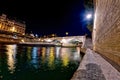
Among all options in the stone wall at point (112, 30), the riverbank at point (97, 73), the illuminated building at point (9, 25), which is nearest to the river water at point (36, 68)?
the stone wall at point (112, 30)

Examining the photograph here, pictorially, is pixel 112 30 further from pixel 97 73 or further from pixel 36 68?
pixel 36 68

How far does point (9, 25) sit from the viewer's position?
124000mm

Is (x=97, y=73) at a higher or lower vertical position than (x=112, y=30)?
lower

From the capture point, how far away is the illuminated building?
116m

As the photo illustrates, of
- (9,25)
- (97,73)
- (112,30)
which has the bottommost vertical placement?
(97,73)

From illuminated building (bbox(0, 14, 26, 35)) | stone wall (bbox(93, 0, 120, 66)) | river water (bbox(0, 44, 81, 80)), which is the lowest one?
river water (bbox(0, 44, 81, 80))

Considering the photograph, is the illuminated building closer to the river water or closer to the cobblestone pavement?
the river water

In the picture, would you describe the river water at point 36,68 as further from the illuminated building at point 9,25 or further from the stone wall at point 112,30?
the illuminated building at point 9,25

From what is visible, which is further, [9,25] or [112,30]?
[9,25]

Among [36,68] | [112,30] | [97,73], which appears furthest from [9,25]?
[97,73]

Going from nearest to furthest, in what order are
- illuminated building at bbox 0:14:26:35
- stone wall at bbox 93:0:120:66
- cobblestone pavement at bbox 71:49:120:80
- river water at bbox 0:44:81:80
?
cobblestone pavement at bbox 71:49:120:80, stone wall at bbox 93:0:120:66, river water at bbox 0:44:81:80, illuminated building at bbox 0:14:26:35

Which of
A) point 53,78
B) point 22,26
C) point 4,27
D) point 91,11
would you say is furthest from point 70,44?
point 53,78

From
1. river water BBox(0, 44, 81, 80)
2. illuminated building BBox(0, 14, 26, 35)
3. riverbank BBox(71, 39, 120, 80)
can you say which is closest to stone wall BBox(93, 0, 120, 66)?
riverbank BBox(71, 39, 120, 80)

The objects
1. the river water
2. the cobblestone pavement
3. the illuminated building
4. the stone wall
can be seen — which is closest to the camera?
the cobblestone pavement
